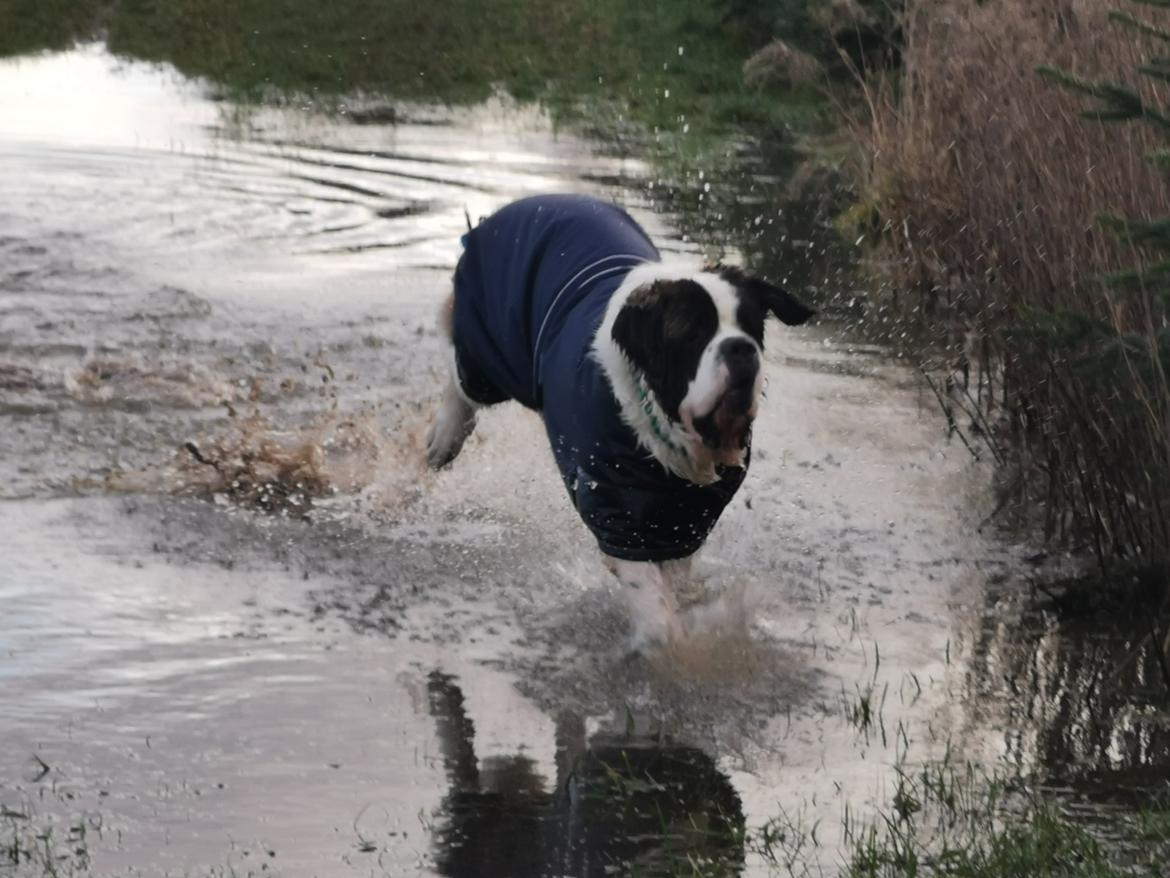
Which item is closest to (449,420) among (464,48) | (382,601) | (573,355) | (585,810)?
(382,601)

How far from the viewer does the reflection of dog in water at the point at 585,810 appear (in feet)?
13.4

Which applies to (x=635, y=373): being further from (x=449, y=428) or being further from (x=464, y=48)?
(x=464, y=48)

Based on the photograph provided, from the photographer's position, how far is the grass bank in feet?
18.4

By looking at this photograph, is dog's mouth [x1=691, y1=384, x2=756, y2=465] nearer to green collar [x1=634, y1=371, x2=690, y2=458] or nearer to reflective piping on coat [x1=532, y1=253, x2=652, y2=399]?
green collar [x1=634, y1=371, x2=690, y2=458]

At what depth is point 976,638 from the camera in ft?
18.6

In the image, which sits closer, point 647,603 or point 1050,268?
point 647,603

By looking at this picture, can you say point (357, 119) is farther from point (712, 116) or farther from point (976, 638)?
point (976, 638)

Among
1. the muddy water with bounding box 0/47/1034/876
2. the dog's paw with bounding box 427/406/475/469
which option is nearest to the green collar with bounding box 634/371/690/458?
the muddy water with bounding box 0/47/1034/876

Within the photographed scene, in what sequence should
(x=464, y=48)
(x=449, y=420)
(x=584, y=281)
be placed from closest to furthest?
1. (x=584, y=281)
2. (x=449, y=420)
3. (x=464, y=48)

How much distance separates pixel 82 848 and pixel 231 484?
2.91 m

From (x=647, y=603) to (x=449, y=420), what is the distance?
1.83m

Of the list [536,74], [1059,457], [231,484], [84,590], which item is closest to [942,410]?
[1059,457]

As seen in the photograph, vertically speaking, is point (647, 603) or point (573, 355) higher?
point (573, 355)

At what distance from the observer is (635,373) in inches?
199
